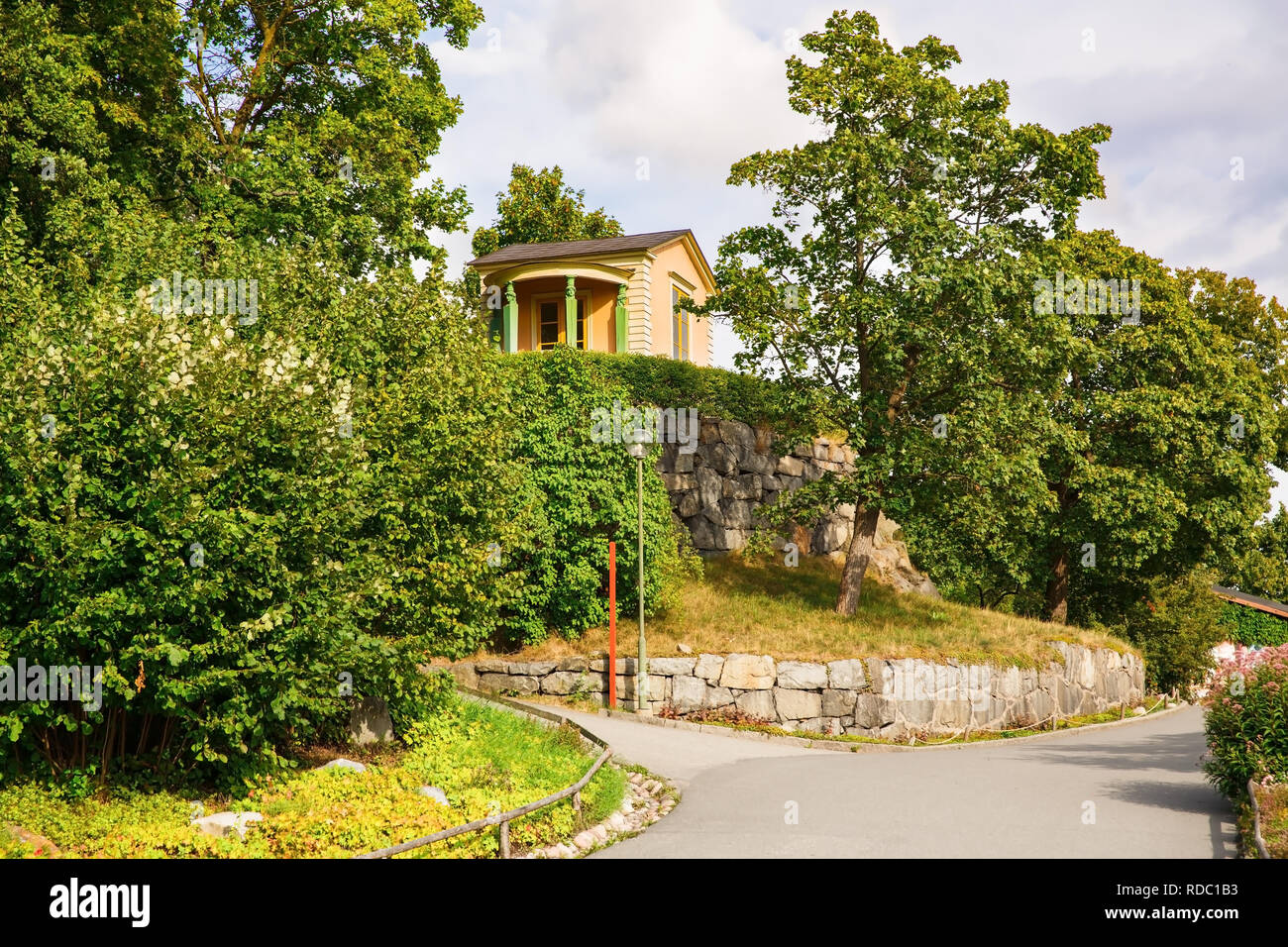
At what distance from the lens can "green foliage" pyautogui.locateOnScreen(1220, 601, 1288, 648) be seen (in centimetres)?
4622

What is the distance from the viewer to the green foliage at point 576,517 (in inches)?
951

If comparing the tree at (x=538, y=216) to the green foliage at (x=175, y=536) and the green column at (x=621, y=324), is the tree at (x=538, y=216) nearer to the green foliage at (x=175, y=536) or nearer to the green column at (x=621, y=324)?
the green column at (x=621, y=324)

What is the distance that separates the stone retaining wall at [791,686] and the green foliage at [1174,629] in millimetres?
17653

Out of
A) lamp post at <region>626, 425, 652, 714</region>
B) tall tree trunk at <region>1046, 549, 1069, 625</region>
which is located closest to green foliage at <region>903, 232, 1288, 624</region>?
tall tree trunk at <region>1046, 549, 1069, 625</region>

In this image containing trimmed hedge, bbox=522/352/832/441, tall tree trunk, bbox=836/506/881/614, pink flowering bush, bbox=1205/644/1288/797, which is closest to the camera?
pink flowering bush, bbox=1205/644/1288/797

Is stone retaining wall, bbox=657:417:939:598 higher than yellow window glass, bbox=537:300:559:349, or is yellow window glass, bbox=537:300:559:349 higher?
yellow window glass, bbox=537:300:559:349

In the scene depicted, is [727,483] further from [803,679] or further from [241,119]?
[241,119]

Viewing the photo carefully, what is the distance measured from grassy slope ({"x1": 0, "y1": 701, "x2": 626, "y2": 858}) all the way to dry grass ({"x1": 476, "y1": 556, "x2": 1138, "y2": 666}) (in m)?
9.83

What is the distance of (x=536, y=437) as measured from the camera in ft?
80.9

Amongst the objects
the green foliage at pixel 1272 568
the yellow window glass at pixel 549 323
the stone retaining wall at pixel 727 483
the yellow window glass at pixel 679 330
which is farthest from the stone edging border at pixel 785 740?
the green foliage at pixel 1272 568

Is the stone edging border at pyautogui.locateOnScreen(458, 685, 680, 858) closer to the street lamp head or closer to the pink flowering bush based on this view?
the street lamp head
